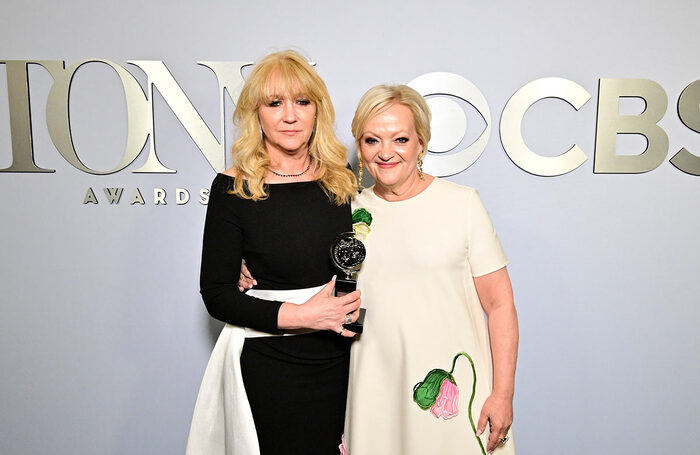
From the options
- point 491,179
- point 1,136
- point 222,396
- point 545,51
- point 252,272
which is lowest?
point 222,396

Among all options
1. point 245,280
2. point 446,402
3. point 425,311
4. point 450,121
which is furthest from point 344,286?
point 450,121

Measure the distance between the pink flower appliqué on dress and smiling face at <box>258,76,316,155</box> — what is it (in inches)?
34.3

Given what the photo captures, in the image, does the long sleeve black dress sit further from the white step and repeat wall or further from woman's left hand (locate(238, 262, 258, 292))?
the white step and repeat wall

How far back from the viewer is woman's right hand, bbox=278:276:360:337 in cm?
122

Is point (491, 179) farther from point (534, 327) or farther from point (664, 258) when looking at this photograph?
point (664, 258)

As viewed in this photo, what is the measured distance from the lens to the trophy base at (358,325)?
1282mm

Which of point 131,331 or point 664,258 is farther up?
point 664,258

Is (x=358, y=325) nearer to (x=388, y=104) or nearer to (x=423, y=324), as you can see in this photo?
(x=423, y=324)

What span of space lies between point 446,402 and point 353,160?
3.54 ft

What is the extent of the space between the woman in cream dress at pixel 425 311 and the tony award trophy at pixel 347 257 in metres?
0.10

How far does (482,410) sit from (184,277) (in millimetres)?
1366

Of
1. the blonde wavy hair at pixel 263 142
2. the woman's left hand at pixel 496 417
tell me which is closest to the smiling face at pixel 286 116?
the blonde wavy hair at pixel 263 142

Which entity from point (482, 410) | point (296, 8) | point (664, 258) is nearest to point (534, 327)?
point (664, 258)

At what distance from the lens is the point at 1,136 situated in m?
1.86
